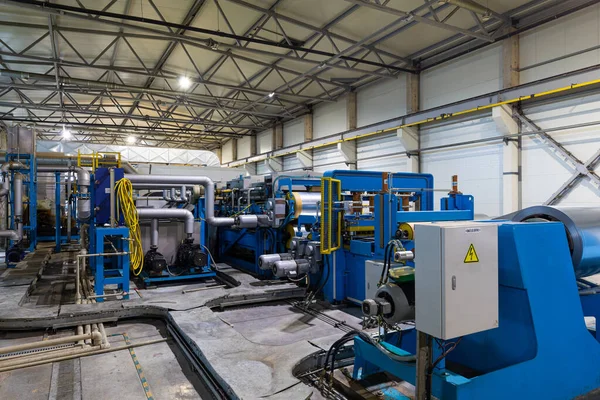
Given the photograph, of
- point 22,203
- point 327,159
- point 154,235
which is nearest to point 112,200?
point 154,235

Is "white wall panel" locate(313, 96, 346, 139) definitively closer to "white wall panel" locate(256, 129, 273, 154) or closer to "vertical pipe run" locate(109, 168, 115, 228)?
"white wall panel" locate(256, 129, 273, 154)

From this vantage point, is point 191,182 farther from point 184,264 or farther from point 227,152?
point 227,152

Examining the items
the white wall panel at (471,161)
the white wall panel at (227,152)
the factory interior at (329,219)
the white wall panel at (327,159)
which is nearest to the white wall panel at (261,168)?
the white wall panel at (227,152)

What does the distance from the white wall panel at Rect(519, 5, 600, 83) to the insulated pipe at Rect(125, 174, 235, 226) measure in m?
6.11

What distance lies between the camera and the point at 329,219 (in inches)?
182

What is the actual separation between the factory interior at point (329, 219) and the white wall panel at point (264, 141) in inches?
110

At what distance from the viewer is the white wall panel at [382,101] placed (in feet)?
33.2

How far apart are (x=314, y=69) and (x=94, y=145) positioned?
34.6 feet

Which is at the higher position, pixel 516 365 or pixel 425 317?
pixel 425 317

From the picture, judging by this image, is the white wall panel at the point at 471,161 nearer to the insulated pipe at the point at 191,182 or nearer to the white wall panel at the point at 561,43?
the white wall panel at the point at 561,43

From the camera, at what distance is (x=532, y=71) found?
286 inches

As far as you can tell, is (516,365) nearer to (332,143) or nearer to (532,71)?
(532,71)

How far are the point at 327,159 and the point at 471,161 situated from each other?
542 centimetres

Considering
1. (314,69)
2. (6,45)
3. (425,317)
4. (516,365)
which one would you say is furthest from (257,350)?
(6,45)
